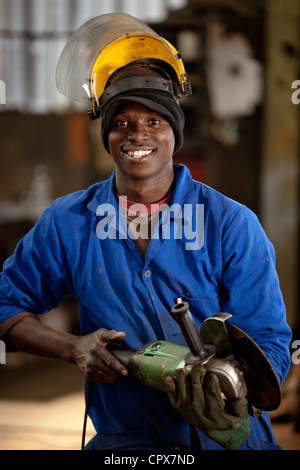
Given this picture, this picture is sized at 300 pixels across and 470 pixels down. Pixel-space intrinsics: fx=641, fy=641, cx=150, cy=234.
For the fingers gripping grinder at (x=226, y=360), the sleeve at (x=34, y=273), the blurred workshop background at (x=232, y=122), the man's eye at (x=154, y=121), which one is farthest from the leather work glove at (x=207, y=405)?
the blurred workshop background at (x=232, y=122)

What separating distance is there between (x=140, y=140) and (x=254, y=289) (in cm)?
45

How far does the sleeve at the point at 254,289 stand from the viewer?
1477 mm

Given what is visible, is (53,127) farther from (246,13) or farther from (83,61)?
(83,61)

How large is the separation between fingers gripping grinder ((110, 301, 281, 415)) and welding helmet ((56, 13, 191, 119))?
23.1 inches

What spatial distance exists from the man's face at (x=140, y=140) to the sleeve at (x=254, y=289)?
0.80 ft

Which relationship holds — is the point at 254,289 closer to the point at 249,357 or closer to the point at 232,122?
the point at 249,357

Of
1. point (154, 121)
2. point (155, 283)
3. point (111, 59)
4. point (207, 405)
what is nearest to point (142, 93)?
point (154, 121)

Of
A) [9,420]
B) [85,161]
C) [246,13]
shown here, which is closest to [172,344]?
[9,420]

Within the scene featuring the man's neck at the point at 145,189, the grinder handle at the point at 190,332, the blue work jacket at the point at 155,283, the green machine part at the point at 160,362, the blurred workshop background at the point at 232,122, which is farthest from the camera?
the blurred workshop background at the point at 232,122

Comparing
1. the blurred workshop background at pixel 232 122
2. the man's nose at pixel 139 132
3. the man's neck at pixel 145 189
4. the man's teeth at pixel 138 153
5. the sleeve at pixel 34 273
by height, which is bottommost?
the sleeve at pixel 34 273

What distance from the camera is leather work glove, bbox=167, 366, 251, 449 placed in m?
1.32

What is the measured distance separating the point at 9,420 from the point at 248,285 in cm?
234

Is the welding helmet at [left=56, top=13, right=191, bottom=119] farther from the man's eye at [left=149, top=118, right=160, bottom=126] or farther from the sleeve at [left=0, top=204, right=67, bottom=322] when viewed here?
the sleeve at [left=0, top=204, right=67, bottom=322]

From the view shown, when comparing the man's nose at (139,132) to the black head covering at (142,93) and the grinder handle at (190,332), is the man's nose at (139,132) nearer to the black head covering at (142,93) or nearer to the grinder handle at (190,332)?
the black head covering at (142,93)
